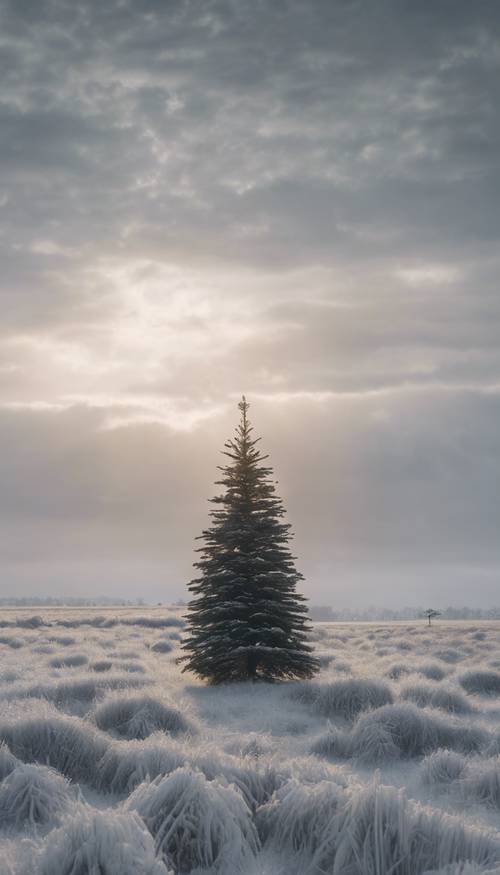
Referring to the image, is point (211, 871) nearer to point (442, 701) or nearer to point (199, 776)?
point (199, 776)

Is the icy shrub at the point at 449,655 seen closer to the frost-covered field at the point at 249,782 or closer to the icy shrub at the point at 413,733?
the frost-covered field at the point at 249,782

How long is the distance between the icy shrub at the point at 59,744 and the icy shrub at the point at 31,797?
1049 mm

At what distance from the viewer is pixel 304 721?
10211 mm

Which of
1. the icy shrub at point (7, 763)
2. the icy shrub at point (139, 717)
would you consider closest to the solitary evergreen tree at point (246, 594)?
the icy shrub at point (139, 717)

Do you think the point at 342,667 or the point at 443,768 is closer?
the point at 443,768

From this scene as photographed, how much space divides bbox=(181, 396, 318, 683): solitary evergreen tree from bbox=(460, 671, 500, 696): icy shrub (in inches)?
123

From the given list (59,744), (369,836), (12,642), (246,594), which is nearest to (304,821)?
(369,836)

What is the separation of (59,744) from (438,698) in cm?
648

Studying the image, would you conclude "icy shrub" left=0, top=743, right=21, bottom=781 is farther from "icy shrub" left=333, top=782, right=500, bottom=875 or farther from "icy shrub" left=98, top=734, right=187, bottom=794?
"icy shrub" left=333, top=782, right=500, bottom=875

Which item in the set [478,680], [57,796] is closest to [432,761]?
[57,796]

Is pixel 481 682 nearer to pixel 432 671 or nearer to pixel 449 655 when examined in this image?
pixel 432 671

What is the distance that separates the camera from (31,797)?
5.20 m

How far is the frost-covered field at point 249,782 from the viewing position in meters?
4.32

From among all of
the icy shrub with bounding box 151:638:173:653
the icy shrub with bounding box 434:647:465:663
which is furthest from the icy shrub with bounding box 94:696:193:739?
the icy shrub with bounding box 434:647:465:663
